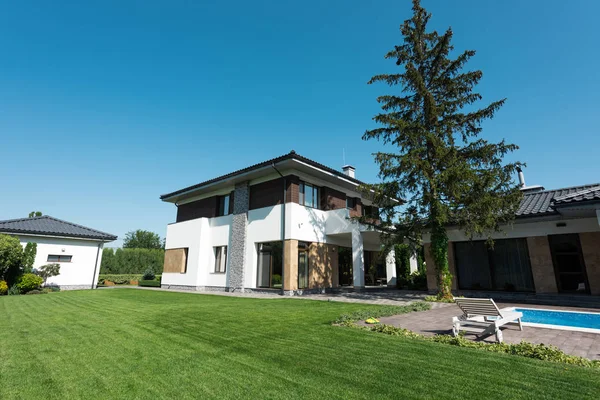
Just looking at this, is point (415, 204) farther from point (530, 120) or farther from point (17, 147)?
point (17, 147)

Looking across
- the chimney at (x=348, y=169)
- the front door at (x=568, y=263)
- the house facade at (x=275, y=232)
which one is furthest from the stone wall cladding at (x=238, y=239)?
the front door at (x=568, y=263)

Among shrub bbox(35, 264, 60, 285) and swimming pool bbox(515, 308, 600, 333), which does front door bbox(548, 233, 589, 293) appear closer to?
swimming pool bbox(515, 308, 600, 333)

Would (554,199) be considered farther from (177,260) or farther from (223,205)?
(177,260)

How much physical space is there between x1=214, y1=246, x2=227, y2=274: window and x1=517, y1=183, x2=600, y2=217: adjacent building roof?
16.6m

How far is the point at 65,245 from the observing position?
21.5m

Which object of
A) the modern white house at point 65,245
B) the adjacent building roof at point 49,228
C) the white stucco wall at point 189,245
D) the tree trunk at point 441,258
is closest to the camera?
the tree trunk at point 441,258

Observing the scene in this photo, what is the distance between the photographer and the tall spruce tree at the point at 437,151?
458 inches

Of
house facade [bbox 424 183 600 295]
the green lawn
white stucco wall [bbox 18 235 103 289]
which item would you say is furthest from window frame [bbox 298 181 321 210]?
white stucco wall [bbox 18 235 103 289]

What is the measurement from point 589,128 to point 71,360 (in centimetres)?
1855

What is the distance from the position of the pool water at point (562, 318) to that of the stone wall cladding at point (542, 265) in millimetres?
3627

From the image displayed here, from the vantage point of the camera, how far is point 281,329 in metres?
6.48

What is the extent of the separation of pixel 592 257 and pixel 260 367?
14.4 meters

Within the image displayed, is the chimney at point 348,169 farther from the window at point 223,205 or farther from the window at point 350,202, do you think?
the window at point 223,205

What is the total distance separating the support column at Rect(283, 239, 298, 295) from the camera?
1518 cm
